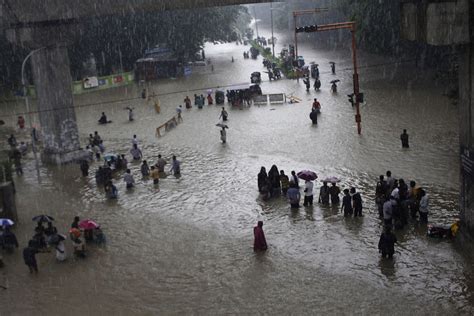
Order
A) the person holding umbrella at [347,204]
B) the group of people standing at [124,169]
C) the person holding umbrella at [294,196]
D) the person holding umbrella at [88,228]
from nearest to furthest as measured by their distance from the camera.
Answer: the person holding umbrella at [88,228] < the person holding umbrella at [347,204] < the person holding umbrella at [294,196] < the group of people standing at [124,169]

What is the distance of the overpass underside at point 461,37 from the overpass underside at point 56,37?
11706 millimetres

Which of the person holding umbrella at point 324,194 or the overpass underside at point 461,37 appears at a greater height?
the overpass underside at point 461,37

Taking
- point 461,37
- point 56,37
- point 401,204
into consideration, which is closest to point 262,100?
point 56,37

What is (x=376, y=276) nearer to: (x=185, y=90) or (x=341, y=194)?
(x=341, y=194)

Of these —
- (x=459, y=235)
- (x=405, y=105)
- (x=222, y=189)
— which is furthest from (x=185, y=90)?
(x=459, y=235)

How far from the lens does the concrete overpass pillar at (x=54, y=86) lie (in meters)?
24.7

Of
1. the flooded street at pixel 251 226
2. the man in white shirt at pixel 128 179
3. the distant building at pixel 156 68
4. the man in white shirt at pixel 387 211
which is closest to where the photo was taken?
the flooded street at pixel 251 226

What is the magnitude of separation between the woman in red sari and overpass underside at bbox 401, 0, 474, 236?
5.13 m

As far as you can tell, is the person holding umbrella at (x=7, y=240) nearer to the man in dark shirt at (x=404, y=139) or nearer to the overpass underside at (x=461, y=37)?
the overpass underside at (x=461, y=37)

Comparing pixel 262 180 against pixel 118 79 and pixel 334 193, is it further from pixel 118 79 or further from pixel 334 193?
pixel 118 79

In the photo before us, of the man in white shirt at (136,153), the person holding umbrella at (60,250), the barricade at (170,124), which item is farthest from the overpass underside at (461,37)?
the barricade at (170,124)

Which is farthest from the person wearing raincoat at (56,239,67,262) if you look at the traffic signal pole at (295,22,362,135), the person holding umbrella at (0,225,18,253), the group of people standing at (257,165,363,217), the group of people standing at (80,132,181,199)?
the traffic signal pole at (295,22,362,135)

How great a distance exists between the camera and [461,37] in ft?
45.3

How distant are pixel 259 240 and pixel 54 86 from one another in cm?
1436
